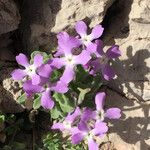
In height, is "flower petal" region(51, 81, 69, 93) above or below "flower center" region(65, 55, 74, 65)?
below

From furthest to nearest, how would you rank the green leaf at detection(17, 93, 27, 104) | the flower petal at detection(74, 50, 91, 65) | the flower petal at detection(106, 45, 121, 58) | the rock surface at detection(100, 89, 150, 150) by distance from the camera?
the rock surface at detection(100, 89, 150, 150) < the green leaf at detection(17, 93, 27, 104) < the flower petal at detection(106, 45, 121, 58) < the flower petal at detection(74, 50, 91, 65)

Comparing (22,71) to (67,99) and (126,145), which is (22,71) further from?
(126,145)

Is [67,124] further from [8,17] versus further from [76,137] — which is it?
[8,17]

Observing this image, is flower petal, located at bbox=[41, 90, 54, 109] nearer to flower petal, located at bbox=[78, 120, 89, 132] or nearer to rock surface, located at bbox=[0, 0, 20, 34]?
flower petal, located at bbox=[78, 120, 89, 132]

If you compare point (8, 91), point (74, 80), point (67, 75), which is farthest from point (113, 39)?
point (8, 91)

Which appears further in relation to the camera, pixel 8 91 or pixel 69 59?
pixel 8 91

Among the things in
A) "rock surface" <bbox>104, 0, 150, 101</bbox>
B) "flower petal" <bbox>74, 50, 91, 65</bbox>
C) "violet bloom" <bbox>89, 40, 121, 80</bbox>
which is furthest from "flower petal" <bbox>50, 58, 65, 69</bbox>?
"rock surface" <bbox>104, 0, 150, 101</bbox>
